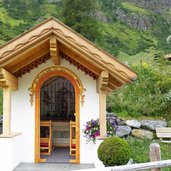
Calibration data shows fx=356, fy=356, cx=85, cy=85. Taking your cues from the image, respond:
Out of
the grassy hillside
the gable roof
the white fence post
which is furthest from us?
the grassy hillside

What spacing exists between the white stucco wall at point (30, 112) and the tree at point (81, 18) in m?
28.1

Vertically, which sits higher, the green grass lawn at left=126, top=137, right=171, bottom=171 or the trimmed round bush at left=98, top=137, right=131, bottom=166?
the trimmed round bush at left=98, top=137, right=131, bottom=166

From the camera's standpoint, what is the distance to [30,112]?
9.85 meters

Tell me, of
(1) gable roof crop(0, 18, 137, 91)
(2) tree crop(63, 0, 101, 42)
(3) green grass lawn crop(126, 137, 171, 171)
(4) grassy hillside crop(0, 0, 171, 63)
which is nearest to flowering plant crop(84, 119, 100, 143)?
(1) gable roof crop(0, 18, 137, 91)

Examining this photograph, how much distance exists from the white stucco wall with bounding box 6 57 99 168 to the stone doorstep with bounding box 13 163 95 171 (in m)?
0.27

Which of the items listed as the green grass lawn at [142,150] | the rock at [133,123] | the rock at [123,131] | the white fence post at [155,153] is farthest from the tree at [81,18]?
the white fence post at [155,153]

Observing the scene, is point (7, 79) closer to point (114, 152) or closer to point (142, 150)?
point (114, 152)

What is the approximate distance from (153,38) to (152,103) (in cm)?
4733

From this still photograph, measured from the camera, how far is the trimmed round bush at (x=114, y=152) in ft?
25.9

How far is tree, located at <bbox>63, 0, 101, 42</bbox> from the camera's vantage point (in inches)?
1486

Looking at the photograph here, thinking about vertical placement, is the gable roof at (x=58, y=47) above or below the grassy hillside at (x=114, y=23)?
below

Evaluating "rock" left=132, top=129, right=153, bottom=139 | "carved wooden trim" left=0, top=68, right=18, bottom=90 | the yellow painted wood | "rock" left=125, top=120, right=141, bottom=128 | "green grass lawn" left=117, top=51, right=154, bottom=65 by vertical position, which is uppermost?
"green grass lawn" left=117, top=51, right=154, bottom=65

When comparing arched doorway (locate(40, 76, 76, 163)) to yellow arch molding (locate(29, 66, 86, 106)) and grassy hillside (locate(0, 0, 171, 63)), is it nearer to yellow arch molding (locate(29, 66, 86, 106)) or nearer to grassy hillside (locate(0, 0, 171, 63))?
yellow arch molding (locate(29, 66, 86, 106))

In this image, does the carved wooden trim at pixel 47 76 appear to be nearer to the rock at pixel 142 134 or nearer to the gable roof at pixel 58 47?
the gable roof at pixel 58 47
